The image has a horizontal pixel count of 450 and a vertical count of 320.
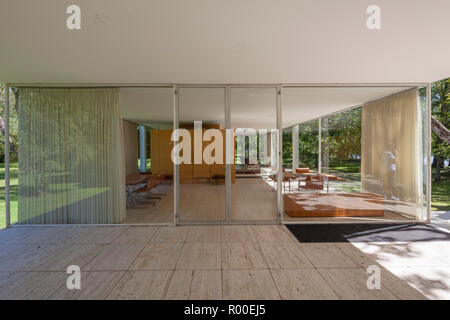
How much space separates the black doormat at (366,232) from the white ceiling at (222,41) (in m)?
2.83

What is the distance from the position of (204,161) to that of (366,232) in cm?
576

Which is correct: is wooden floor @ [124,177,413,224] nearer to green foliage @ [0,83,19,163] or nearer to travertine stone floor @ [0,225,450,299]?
travertine stone floor @ [0,225,450,299]

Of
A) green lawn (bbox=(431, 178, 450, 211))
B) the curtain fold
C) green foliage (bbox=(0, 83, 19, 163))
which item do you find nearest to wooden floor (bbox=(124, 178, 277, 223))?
the curtain fold

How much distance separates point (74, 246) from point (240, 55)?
3.89m

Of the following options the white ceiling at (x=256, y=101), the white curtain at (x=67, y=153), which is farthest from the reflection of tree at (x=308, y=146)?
the white curtain at (x=67, y=153)

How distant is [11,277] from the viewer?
9.97ft

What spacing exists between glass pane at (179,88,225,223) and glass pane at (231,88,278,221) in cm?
39

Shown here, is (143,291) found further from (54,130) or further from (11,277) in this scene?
(54,130)

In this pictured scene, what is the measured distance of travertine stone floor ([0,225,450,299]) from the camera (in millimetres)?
2717

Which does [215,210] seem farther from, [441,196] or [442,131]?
[441,196]

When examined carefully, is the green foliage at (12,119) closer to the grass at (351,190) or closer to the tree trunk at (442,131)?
the grass at (351,190)

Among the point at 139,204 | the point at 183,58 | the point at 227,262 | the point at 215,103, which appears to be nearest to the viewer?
the point at 227,262

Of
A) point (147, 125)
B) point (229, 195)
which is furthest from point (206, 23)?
point (147, 125)
